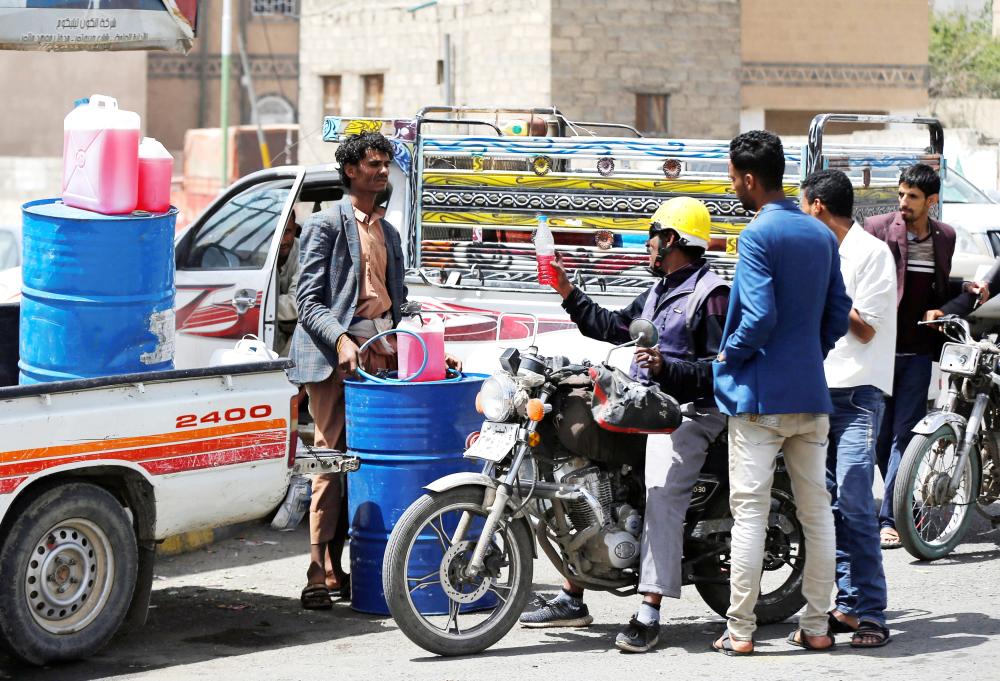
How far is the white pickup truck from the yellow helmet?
1.69m

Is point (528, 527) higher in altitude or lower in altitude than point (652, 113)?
lower

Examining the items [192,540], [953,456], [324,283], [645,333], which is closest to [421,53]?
[192,540]

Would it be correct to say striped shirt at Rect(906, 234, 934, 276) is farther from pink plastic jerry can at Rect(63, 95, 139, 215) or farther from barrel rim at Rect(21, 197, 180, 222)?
pink plastic jerry can at Rect(63, 95, 139, 215)

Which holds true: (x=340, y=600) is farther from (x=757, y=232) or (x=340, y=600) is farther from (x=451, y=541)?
(x=757, y=232)

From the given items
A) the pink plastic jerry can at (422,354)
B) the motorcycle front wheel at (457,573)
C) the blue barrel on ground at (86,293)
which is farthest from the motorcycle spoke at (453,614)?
the blue barrel on ground at (86,293)

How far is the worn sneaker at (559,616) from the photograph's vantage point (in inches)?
255

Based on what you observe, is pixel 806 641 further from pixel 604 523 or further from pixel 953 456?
pixel 953 456

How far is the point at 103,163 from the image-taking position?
6.34 meters

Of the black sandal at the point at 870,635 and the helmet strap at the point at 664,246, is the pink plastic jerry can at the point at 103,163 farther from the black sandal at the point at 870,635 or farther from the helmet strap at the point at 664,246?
the black sandal at the point at 870,635

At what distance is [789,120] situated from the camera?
3372cm

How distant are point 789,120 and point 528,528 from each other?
2894 centimetres

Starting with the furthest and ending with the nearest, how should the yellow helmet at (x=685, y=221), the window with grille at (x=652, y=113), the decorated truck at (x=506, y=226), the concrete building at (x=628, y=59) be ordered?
the window with grille at (x=652, y=113) < the concrete building at (x=628, y=59) < the decorated truck at (x=506, y=226) < the yellow helmet at (x=685, y=221)

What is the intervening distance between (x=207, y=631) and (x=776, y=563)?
8.14 feet

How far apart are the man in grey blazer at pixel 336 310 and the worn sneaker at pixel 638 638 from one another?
1526 mm
